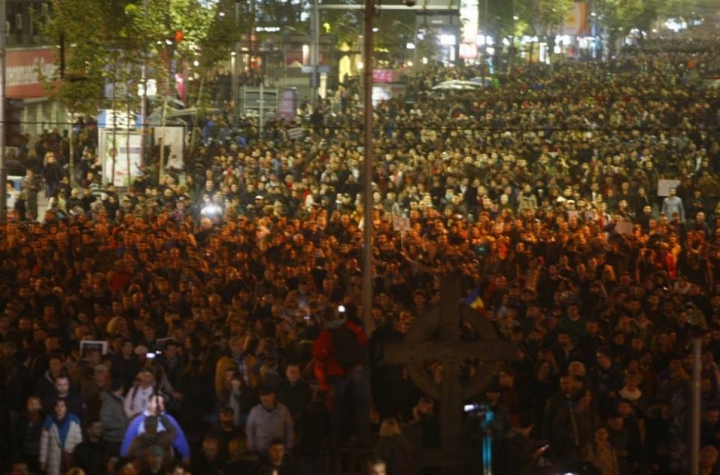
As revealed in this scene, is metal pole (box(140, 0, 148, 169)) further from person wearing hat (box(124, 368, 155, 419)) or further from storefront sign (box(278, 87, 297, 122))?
person wearing hat (box(124, 368, 155, 419))

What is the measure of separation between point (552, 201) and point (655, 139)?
8884 mm

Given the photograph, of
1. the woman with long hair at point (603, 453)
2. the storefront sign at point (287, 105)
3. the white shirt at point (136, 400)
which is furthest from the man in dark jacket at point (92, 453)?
the storefront sign at point (287, 105)

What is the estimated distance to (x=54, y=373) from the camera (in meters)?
12.7

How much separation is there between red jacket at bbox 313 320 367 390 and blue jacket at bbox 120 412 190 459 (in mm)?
1408

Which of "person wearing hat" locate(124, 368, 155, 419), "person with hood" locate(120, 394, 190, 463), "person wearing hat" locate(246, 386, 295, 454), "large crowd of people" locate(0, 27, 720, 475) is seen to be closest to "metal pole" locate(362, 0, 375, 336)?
"large crowd of people" locate(0, 27, 720, 475)

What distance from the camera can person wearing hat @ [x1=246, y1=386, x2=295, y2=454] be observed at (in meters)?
11.9

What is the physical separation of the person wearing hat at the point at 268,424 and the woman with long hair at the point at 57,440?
4.58 feet

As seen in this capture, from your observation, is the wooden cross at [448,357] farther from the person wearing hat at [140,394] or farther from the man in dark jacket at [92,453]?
the person wearing hat at [140,394]

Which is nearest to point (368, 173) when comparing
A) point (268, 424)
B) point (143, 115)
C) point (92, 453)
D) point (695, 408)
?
point (268, 424)

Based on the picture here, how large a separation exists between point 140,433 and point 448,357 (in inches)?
105

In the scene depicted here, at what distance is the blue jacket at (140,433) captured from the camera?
11.4 m

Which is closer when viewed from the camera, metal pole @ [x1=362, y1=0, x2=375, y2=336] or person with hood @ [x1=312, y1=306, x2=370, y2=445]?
person with hood @ [x1=312, y1=306, x2=370, y2=445]

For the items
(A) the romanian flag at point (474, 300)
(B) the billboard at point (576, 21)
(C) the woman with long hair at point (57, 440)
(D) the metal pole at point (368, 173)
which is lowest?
(C) the woman with long hair at point (57, 440)

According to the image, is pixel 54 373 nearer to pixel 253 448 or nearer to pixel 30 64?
pixel 253 448
